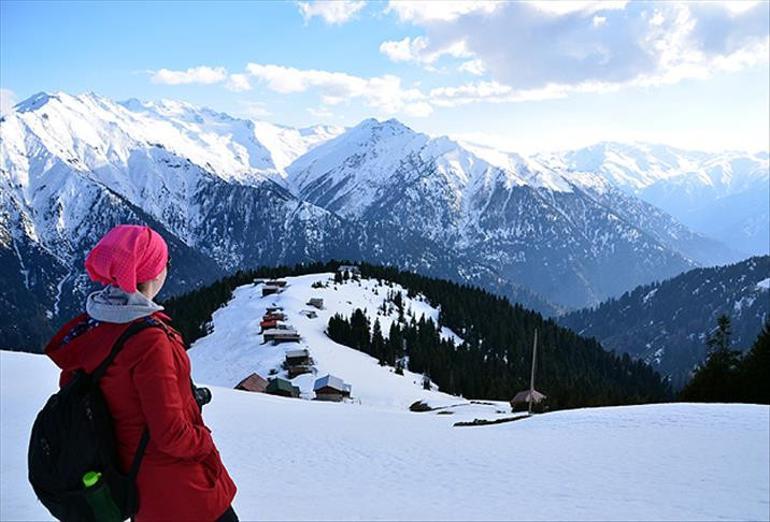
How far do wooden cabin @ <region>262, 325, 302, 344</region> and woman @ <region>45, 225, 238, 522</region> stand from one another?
248ft

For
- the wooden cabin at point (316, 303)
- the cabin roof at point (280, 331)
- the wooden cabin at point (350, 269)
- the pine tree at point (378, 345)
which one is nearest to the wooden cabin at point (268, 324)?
the cabin roof at point (280, 331)

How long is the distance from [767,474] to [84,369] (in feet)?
39.7

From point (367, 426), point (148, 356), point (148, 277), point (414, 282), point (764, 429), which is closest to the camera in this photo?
point (148, 356)

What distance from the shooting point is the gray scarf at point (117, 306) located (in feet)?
12.1

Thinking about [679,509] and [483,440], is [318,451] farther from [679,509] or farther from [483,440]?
[679,509]

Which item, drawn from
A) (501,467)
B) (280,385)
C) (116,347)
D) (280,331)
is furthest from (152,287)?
(280,331)

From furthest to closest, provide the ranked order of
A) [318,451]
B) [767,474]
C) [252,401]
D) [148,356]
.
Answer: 1. [252,401]
2. [318,451]
3. [767,474]
4. [148,356]

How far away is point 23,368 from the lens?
2497 cm

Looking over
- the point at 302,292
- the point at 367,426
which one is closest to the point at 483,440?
the point at 367,426

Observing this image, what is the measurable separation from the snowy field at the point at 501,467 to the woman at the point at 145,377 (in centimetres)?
591

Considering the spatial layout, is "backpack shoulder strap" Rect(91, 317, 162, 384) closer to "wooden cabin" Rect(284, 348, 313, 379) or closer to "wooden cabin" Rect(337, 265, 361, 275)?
"wooden cabin" Rect(284, 348, 313, 379)

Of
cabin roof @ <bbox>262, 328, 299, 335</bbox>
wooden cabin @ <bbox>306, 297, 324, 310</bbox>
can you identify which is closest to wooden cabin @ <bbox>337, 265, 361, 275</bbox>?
wooden cabin @ <bbox>306, 297, 324, 310</bbox>

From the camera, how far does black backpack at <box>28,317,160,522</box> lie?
3.49m

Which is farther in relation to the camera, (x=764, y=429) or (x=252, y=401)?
(x=252, y=401)
